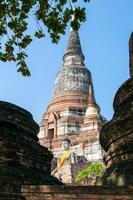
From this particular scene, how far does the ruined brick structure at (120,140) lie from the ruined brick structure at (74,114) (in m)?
24.9

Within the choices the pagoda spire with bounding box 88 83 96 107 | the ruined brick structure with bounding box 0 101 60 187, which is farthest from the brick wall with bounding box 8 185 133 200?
the pagoda spire with bounding box 88 83 96 107

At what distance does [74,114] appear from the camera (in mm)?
40062

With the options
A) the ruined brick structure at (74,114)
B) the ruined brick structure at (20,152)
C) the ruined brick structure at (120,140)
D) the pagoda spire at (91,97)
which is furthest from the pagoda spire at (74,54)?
the ruined brick structure at (120,140)

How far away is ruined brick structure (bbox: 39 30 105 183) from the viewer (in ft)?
117

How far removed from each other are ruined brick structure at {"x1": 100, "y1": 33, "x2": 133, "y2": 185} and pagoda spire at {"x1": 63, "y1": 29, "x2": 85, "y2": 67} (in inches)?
1422

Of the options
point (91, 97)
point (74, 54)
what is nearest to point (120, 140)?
point (91, 97)

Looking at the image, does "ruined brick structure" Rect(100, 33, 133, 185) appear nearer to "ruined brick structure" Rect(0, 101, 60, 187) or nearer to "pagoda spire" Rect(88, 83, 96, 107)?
"ruined brick structure" Rect(0, 101, 60, 187)

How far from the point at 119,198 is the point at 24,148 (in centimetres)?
431

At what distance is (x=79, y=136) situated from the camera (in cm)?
3631

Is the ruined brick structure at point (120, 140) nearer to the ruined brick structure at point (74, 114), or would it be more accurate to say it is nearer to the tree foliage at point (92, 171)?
the tree foliage at point (92, 171)

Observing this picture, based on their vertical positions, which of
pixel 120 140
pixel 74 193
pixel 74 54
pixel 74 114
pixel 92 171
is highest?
pixel 74 54

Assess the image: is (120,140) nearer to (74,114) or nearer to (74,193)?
Answer: (74,193)

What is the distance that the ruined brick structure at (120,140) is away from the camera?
24.3 feet

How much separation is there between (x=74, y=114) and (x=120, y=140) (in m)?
32.0
